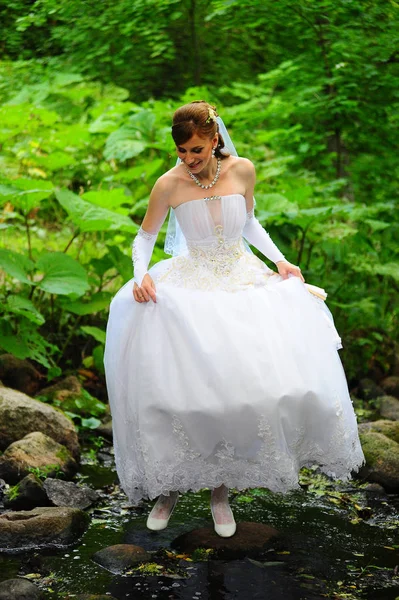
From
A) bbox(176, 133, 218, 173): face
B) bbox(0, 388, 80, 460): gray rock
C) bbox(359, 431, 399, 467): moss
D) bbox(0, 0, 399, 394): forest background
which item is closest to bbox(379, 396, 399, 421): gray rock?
bbox(0, 0, 399, 394): forest background

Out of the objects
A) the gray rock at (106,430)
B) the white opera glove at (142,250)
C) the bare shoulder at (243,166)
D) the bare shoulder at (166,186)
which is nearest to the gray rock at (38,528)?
the white opera glove at (142,250)

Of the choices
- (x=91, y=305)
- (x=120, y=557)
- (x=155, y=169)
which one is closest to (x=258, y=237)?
(x=120, y=557)

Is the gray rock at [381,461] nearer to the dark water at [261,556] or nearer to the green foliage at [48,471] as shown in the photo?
the dark water at [261,556]

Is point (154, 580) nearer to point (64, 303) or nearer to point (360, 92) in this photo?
point (64, 303)

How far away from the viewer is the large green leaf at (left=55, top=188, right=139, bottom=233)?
19.5 ft

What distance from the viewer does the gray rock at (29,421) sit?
5098 mm

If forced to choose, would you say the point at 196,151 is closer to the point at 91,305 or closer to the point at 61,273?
the point at 61,273

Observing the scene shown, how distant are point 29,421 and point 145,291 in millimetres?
1820

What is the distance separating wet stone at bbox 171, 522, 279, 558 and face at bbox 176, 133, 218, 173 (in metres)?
1.76

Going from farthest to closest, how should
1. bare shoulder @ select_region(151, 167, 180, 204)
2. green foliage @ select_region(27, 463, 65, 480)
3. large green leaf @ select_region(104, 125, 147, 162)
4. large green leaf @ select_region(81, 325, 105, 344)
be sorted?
large green leaf @ select_region(104, 125, 147, 162) → large green leaf @ select_region(81, 325, 105, 344) → green foliage @ select_region(27, 463, 65, 480) → bare shoulder @ select_region(151, 167, 180, 204)

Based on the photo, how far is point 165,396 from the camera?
3.48 m

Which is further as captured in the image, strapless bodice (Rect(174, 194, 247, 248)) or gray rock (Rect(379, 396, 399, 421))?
gray rock (Rect(379, 396, 399, 421))

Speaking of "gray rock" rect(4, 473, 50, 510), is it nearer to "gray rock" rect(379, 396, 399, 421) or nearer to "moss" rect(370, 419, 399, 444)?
"moss" rect(370, 419, 399, 444)

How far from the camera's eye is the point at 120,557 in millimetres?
3645
